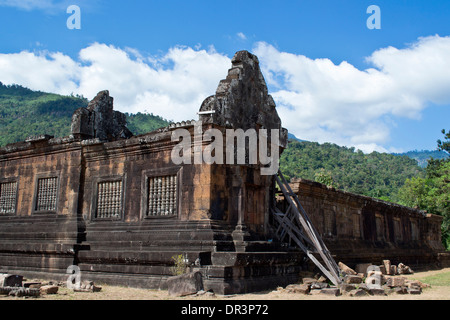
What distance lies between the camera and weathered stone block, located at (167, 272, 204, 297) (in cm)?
944

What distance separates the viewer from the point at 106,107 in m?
15.3

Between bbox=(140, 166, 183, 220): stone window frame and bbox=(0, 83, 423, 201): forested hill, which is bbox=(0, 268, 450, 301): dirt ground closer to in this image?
bbox=(140, 166, 183, 220): stone window frame

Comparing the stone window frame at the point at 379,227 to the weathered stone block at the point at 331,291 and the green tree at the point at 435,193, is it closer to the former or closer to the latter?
the green tree at the point at 435,193

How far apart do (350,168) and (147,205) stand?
279 ft

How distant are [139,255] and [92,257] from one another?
1859 mm

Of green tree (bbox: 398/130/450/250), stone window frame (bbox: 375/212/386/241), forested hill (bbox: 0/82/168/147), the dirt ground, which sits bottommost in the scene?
the dirt ground

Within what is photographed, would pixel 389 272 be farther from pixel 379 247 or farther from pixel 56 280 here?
pixel 56 280

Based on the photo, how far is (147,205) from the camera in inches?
485

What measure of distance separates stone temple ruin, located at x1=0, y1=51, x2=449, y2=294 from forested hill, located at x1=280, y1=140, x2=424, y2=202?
192 feet

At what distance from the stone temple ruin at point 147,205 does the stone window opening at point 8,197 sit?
0.03 m

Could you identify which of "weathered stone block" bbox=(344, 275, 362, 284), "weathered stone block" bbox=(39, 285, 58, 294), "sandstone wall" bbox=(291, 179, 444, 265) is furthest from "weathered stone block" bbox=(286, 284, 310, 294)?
"sandstone wall" bbox=(291, 179, 444, 265)

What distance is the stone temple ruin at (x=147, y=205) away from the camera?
11055 mm

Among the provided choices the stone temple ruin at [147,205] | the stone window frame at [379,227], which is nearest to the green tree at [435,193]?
the stone window frame at [379,227]
